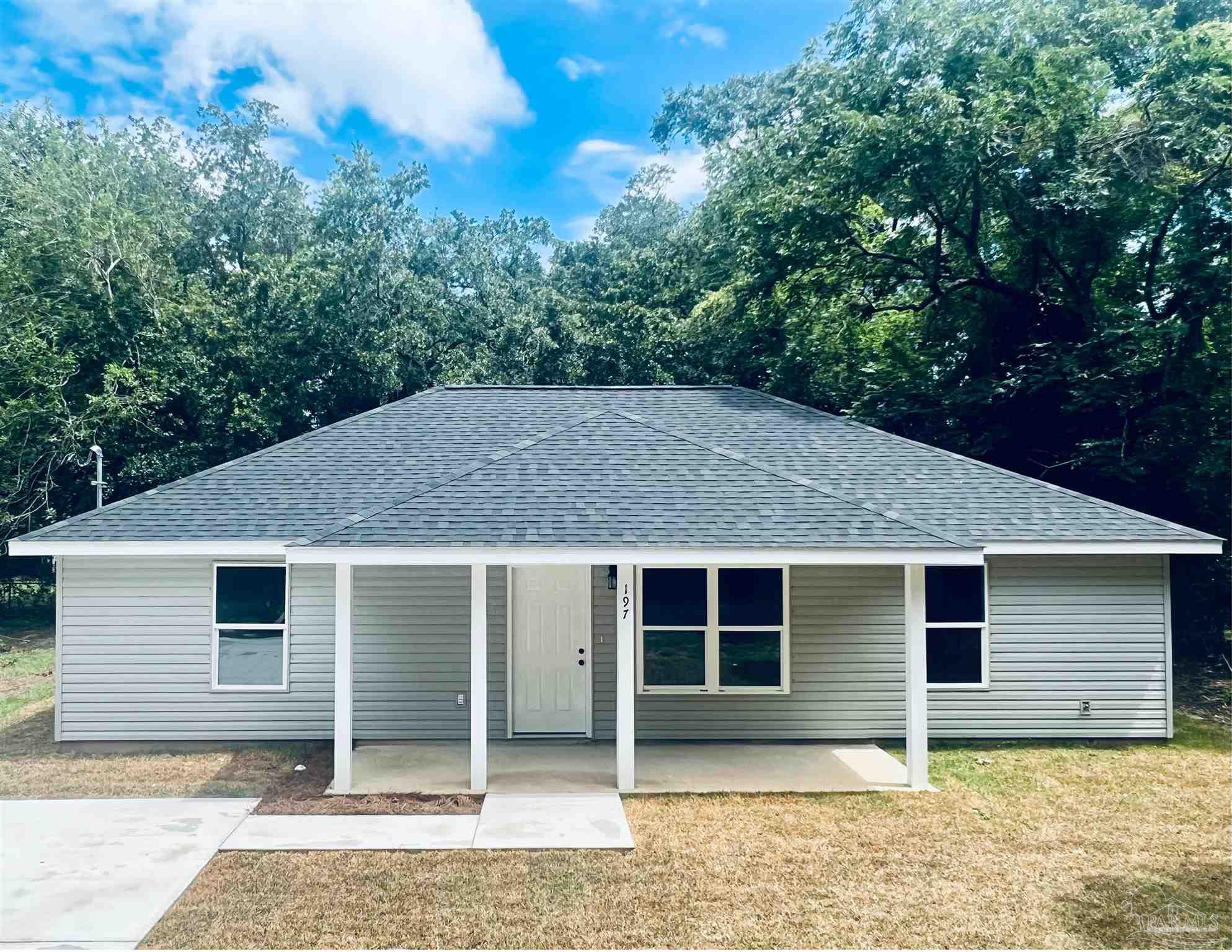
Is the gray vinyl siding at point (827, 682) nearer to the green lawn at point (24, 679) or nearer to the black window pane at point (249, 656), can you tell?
the black window pane at point (249, 656)

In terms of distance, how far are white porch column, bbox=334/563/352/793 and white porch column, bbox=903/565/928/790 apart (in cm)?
510

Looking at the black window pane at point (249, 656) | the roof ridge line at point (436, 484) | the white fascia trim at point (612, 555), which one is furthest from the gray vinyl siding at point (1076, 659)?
the black window pane at point (249, 656)

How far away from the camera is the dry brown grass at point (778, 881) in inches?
191

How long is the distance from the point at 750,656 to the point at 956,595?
2495 millimetres

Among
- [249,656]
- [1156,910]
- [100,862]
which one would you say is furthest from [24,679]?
[1156,910]

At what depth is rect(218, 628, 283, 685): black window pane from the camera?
915 centimetres

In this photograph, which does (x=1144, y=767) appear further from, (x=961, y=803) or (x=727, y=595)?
(x=727, y=595)

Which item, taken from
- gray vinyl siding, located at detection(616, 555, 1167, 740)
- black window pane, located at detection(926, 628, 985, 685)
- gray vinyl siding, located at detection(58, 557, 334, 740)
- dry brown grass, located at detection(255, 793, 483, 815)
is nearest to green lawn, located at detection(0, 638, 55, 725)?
gray vinyl siding, located at detection(58, 557, 334, 740)

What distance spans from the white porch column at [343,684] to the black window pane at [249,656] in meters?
2.20

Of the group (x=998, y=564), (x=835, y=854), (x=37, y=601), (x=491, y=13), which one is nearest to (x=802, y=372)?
(x=998, y=564)

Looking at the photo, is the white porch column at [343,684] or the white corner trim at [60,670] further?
the white corner trim at [60,670]

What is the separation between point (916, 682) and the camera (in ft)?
25.0

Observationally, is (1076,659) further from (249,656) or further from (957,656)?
(249,656)

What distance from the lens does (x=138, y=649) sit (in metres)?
9.05
